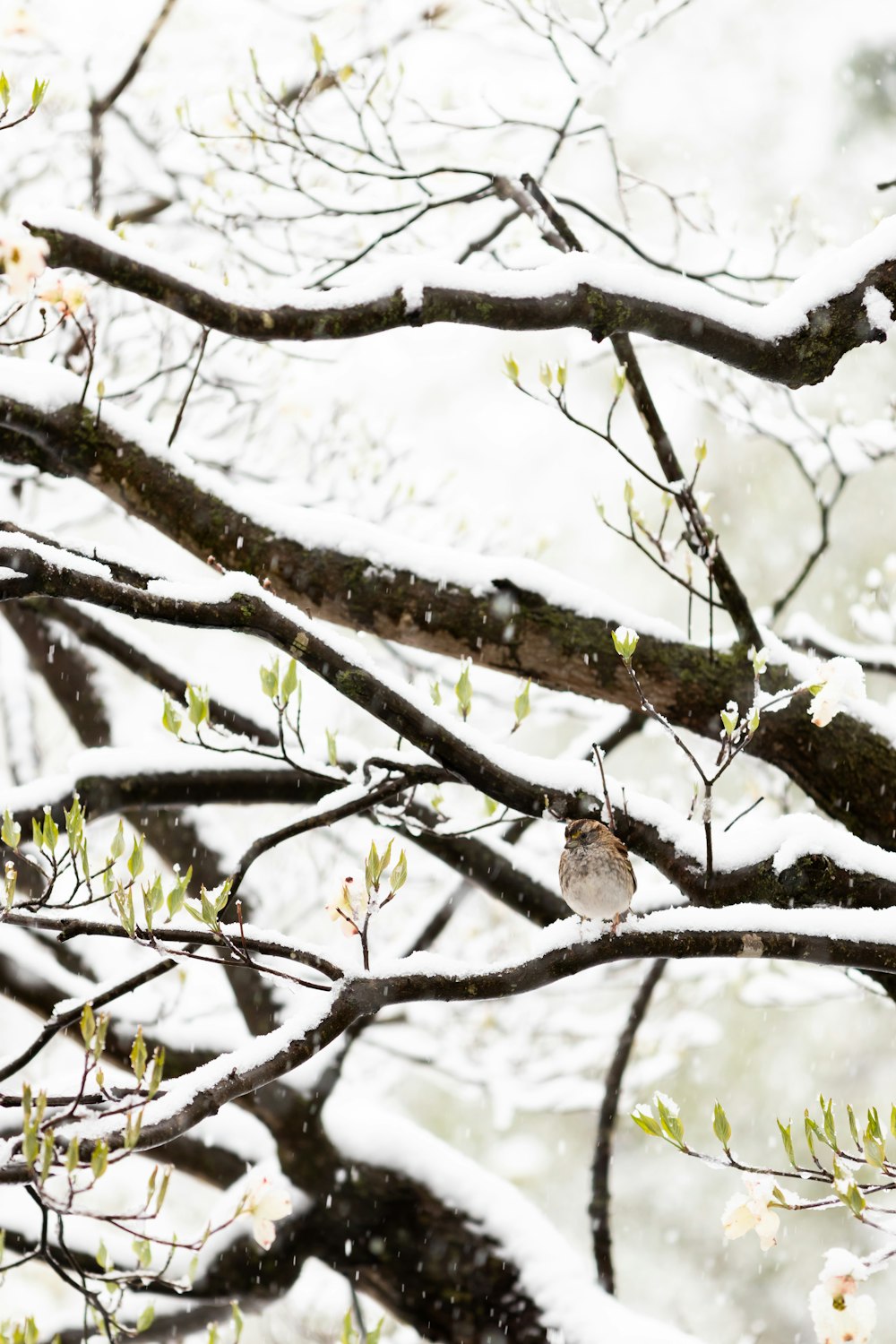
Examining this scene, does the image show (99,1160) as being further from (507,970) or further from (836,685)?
(836,685)

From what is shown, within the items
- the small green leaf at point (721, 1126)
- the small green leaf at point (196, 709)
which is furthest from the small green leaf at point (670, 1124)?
the small green leaf at point (196, 709)

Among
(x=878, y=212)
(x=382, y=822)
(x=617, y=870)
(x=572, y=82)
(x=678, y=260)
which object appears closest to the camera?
(x=617, y=870)

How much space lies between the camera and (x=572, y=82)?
2760 mm

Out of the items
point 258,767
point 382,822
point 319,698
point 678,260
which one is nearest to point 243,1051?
point 382,822

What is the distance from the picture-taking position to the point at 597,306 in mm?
1733

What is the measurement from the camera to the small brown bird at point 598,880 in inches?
59.8

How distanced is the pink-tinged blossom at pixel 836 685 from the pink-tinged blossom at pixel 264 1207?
3.35 feet

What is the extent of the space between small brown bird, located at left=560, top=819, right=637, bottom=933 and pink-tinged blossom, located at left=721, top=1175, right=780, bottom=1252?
394 mm

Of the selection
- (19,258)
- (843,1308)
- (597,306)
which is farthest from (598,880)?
(19,258)

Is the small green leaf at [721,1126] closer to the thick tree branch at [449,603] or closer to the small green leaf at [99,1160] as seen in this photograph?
the small green leaf at [99,1160]

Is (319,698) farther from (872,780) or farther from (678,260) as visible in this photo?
(872,780)

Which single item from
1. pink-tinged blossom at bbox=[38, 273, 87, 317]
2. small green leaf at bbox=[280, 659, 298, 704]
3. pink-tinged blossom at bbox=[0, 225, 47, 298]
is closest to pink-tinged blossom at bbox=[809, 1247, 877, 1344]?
small green leaf at bbox=[280, 659, 298, 704]

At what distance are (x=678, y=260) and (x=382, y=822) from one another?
87.5 inches

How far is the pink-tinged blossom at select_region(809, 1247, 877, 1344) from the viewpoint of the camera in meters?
1.33
